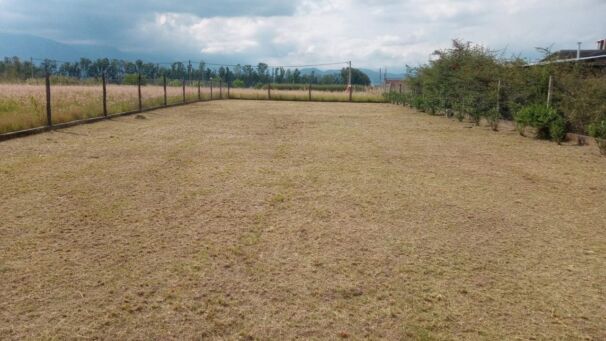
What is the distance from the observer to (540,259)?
3.35m

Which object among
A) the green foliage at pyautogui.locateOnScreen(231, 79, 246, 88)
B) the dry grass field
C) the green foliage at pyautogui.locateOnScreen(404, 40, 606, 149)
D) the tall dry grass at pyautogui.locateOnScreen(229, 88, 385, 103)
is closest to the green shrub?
the green foliage at pyautogui.locateOnScreen(404, 40, 606, 149)

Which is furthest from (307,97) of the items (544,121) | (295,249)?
(295,249)

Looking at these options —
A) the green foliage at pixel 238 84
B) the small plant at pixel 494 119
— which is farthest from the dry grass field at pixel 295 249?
the green foliage at pixel 238 84

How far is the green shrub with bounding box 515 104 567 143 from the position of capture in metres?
10.1

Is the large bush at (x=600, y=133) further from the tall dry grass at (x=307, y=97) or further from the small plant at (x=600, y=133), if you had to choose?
the tall dry grass at (x=307, y=97)

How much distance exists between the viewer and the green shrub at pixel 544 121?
1008cm

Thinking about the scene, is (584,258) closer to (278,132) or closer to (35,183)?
(35,183)

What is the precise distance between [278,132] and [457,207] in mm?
6940

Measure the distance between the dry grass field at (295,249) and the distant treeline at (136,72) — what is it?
268 inches

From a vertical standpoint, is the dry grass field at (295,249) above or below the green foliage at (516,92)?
below

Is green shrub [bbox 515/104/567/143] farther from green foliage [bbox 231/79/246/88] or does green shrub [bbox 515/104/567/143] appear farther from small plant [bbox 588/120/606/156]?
green foliage [bbox 231/79/246/88]

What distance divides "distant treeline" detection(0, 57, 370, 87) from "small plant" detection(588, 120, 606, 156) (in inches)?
436

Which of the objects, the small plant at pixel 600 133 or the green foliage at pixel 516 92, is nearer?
the small plant at pixel 600 133

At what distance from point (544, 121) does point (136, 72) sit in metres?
31.4
